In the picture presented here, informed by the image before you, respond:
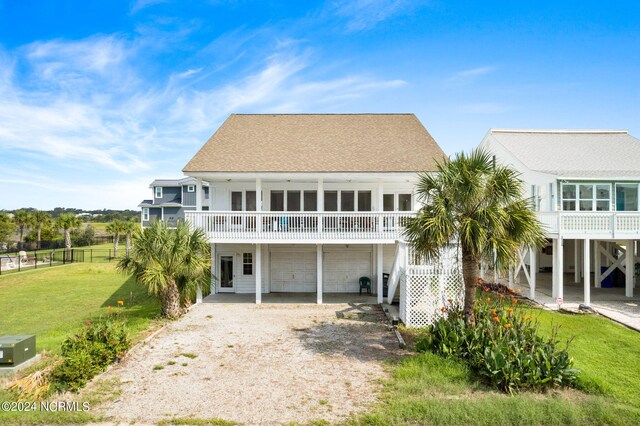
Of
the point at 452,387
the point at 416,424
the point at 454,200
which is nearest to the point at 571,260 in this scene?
the point at 454,200

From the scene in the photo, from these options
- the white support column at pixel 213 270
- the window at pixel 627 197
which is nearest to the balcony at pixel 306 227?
the white support column at pixel 213 270

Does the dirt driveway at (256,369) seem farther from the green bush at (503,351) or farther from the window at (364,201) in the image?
the window at (364,201)

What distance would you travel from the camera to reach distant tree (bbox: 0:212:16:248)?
41250 mm

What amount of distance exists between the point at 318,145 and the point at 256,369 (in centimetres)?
1168

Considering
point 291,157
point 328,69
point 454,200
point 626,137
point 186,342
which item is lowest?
point 186,342

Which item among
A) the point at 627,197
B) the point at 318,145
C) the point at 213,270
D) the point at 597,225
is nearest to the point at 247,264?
the point at 213,270

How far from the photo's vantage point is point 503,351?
7.27 m

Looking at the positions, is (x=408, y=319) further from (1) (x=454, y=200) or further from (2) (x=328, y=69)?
(2) (x=328, y=69)

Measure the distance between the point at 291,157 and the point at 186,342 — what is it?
30.5 feet

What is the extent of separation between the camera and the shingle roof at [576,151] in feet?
52.0

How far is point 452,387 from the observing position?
6.81m

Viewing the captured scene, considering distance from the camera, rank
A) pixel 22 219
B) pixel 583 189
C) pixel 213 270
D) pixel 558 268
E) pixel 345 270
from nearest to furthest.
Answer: pixel 558 268 → pixel 583 189 → pixel 213 270 → pixel 345 270 → pixel 22 219

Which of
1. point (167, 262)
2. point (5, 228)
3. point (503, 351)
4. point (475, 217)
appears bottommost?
point (503, 351)

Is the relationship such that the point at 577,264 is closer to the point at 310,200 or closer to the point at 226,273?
the point at 310,200
